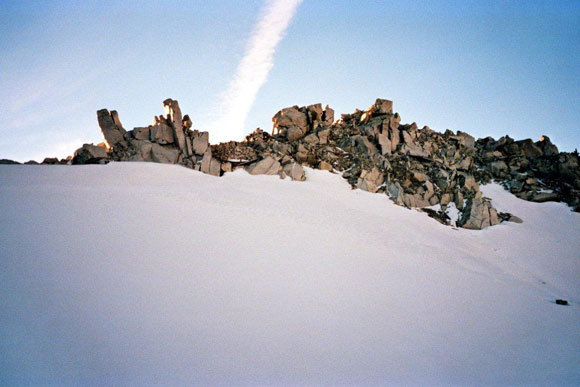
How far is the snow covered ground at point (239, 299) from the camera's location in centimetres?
305

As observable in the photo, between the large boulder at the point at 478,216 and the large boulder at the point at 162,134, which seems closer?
the large boulder at the point at 478,216

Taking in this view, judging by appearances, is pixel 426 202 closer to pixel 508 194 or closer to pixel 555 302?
pixel 508 194

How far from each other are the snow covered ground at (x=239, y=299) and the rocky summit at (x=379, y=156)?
4.30 m

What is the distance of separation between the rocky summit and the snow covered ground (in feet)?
14.1

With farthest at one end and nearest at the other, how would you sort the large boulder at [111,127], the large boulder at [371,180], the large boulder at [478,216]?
the large boulder at [371,180] < the large boulder at [111,127] < the large boulder at [478,216]

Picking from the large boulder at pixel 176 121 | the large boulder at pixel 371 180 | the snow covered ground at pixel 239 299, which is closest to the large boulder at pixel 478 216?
the snow covered ground at pixel 239 299

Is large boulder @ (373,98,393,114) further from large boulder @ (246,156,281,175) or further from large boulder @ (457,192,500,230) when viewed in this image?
large boulder @ (246,156,281,175)

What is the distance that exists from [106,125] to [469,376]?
53.7 feet

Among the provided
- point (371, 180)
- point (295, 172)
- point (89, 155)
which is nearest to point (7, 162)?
point (89, 155)

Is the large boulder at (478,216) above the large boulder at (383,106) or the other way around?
the other way around

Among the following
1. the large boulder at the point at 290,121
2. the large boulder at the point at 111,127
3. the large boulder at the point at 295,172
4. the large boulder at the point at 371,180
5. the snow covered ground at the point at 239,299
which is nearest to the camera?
the snow covered ground at the point at 239,299

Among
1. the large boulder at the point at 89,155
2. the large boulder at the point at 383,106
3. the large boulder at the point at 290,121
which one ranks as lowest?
the large boulder at the point at 89,155

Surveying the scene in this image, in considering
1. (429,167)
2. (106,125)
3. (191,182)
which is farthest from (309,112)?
(106,125)

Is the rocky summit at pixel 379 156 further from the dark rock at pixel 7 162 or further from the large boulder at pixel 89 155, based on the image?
the dark rock at pixel 7 162
